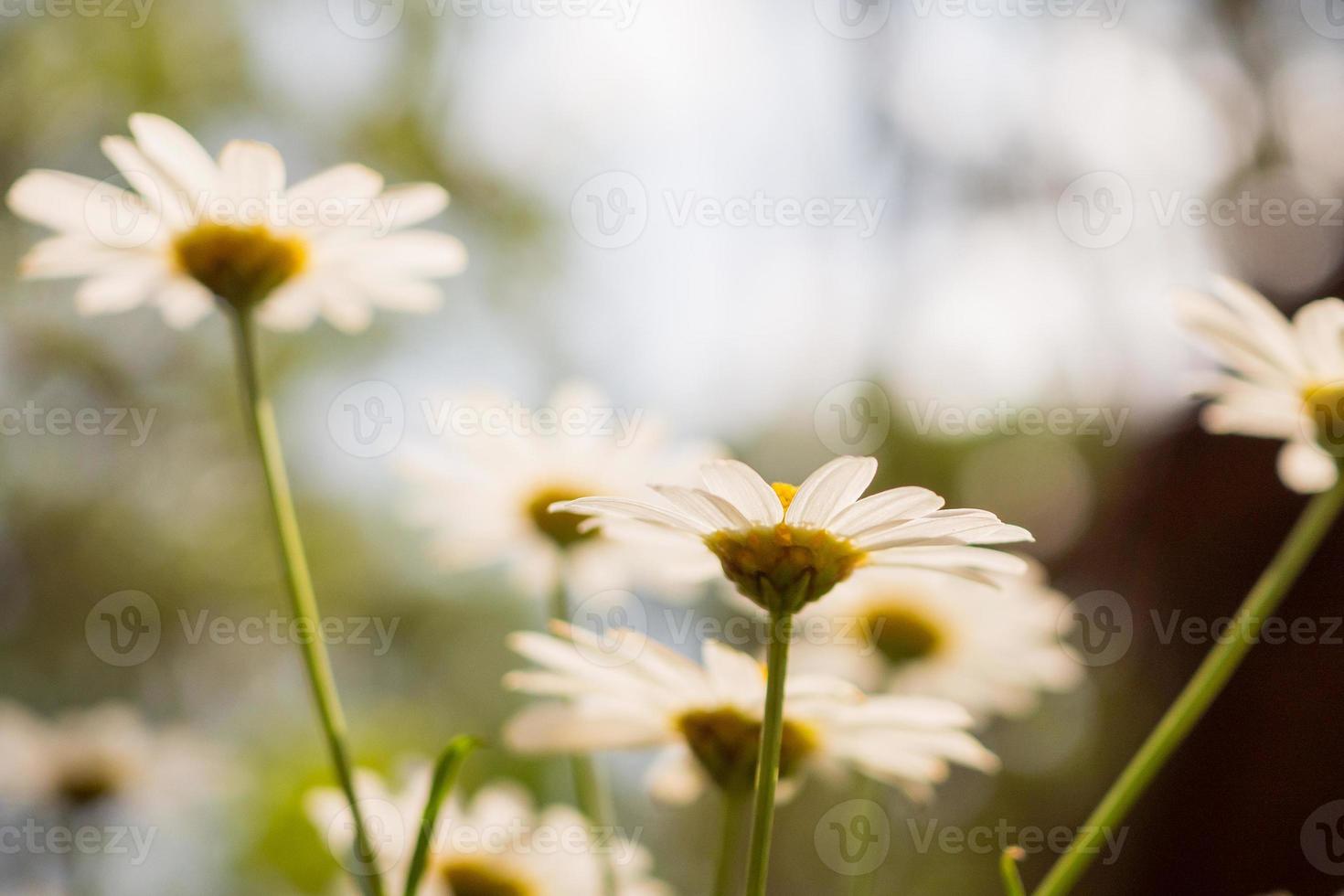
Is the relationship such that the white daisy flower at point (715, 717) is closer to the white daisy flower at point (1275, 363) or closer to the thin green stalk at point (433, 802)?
the thin green stalk at point (433, 802)

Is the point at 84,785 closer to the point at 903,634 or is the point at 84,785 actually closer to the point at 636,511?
the point at 903,634

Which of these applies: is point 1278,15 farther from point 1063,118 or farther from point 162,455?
point 162,455

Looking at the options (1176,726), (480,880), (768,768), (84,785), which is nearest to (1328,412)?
(1176,726)

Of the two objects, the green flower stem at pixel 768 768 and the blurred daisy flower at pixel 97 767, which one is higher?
the green flower stem at pixel 768 768

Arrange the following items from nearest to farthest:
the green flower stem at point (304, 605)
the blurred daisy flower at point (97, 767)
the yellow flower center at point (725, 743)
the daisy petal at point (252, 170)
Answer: the green flower stem at point (304, 605) → the yellow flower center at point (725, 743) → the daisy petal at point (252, 170) → the blurred daisy flower at point (97, 767)

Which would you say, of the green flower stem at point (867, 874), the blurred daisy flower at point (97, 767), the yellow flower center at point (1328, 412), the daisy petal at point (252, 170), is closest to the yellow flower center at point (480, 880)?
the green flower stem at point (867, 874)

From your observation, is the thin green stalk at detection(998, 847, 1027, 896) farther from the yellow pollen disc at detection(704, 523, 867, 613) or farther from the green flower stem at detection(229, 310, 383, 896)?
the green flower stem at detection(229, 310, 383, 896)

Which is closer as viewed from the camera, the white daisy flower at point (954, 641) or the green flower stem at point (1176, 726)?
the green flower stem at point (1176, 726)
